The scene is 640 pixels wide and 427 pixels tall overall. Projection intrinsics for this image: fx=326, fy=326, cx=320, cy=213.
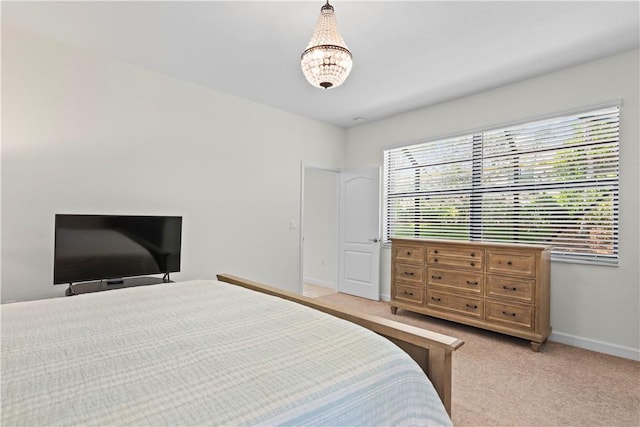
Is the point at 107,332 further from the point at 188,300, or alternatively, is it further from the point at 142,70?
the point at 142,70

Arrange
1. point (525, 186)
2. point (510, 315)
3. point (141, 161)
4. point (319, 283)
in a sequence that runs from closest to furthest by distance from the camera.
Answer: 1. point (510, 315)
2. point (141, 161)
3. point (525, 186)
4. point (319, 283)

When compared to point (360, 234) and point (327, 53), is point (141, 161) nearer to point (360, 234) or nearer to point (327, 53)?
point (327, 53)

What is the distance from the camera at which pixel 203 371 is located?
0.90 metres

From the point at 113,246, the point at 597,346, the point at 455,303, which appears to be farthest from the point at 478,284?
the point at 113,246

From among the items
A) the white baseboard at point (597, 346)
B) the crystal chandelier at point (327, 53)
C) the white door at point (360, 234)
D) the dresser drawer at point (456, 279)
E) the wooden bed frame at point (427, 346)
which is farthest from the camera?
the white door at point (360, 234)

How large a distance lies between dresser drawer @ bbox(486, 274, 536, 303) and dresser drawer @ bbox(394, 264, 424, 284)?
2.54ft

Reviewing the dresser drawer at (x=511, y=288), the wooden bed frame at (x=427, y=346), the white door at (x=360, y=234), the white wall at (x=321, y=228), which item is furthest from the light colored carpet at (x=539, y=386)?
the white wall at (x=321, y=228)

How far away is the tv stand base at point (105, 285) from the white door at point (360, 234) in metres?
2.85

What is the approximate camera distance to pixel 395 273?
4.10 m

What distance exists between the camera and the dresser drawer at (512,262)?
3.02 m

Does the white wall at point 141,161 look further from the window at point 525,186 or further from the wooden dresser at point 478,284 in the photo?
the window at point 525,186

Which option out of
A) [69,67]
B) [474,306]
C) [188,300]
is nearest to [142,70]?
[69,67]

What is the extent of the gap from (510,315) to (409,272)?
1143mm

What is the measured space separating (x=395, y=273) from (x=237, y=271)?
1.97 meters
